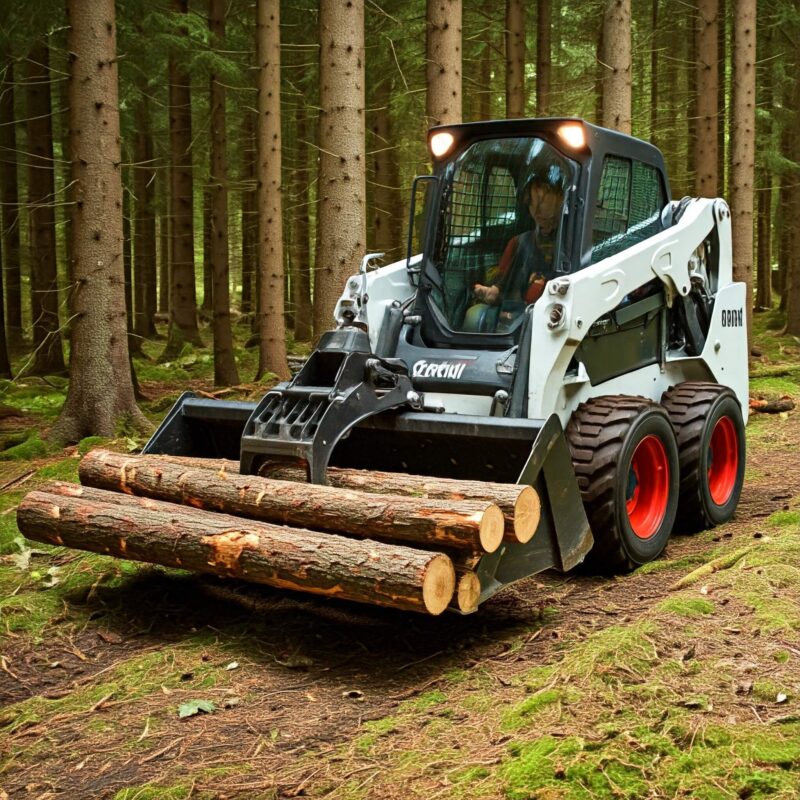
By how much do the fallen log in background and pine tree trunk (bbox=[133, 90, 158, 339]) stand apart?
51.6ft

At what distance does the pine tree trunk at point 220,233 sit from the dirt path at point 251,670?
8.55 m

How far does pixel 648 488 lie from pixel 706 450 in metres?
0.69

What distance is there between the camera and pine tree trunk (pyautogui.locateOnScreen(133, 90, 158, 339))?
A: 20281 mm

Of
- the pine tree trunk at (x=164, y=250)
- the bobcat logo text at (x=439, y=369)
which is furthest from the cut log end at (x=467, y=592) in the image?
the pine tree trunk at (x=164, y=250)

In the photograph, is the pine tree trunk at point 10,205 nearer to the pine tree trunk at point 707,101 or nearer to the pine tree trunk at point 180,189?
the pine tree trunk at point 180,189

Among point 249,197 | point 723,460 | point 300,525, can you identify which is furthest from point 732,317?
point 249,197

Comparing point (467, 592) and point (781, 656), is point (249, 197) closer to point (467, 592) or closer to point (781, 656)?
point (467, 592)

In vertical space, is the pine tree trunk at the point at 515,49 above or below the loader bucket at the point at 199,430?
above

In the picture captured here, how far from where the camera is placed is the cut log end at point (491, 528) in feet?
15.0

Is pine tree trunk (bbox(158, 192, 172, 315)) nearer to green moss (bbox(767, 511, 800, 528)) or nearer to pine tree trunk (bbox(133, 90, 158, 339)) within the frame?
pine tree trunk (bbox(133, 90, 158, 339))

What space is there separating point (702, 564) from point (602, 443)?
1084 mm

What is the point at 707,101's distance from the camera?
49.1ft

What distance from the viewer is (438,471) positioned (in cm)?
601

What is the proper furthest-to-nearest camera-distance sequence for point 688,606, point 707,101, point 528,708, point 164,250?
point 164,250
point 707,101
point 688,606
point 528,708
